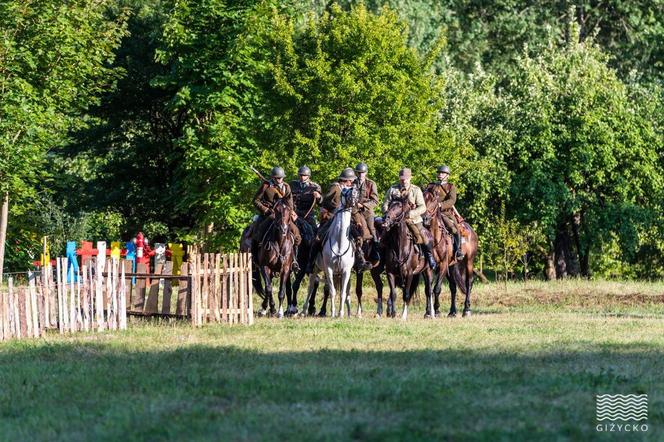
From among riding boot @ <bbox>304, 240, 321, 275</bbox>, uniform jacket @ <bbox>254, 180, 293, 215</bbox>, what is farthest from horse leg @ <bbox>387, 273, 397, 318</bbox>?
uniform jacket @ <bbox>254, 180, 293, 215</bbox>

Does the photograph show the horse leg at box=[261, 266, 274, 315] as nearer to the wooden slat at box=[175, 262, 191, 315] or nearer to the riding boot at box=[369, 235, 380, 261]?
the riding boot at box=[369, 235, 380, 261]

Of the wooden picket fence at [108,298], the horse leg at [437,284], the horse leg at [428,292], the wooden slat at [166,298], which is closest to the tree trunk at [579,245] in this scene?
the horse leg at [437,284]

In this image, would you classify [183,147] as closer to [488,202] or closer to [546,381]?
[488,202]

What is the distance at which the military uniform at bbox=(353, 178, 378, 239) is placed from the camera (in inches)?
997

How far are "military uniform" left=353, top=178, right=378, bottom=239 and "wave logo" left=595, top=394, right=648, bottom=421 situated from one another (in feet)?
39.3

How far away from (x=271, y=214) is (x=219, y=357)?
9.05 metres

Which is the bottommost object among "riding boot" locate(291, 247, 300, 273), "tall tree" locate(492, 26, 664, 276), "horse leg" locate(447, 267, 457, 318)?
"horse leg" locate(447, 267, 457, 318)

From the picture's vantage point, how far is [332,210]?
86.8 ft

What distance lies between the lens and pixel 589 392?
13.9 meters

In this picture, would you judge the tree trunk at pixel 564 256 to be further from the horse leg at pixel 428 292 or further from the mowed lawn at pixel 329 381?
the mowed lawn at pixel 329 381

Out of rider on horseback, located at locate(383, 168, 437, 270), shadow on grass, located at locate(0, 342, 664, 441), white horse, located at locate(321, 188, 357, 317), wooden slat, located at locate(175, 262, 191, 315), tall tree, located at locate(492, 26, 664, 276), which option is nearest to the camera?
shadow on grass, located at locate(0, 342, 664, 441)

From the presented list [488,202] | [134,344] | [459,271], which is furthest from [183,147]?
[134,344]

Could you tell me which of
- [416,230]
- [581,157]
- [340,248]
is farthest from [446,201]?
[581,157]

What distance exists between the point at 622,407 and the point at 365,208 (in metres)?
13.0
